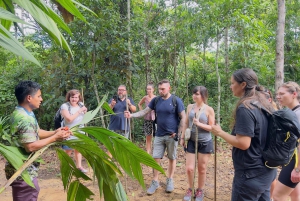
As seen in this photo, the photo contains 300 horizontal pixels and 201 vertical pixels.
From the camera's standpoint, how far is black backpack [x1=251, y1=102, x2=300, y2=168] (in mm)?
1724

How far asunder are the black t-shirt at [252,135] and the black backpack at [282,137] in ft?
0.18

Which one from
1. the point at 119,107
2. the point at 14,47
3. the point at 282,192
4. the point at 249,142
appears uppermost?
the point at 14,47

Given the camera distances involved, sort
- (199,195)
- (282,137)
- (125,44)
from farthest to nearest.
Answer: (125,44)
(199,195)
(282,137)

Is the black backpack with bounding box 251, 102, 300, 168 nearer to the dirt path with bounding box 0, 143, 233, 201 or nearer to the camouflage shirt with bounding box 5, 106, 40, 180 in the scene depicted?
the camouflage shirt with bounding box 5, 106, 40, 180

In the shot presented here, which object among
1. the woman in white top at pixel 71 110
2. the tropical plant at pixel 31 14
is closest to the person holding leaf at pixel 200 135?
the woman in white top at pixel 71 110

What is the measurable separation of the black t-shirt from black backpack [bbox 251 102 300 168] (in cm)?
6

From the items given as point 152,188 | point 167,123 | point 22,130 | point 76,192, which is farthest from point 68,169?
point 152,188

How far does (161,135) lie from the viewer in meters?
3.73

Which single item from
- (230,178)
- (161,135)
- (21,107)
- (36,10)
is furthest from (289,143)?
(230,178)

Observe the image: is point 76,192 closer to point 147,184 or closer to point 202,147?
point 202,147

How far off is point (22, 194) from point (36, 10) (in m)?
1.93

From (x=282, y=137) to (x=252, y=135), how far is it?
20 centimetres

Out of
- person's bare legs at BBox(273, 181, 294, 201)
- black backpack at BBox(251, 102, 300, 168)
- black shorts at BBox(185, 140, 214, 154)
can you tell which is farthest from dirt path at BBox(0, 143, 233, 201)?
black backpack at BBox(251, 102, 300, 168)

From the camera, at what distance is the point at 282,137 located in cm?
174
